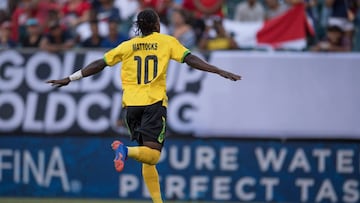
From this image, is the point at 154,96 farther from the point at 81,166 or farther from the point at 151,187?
the point at 81,166

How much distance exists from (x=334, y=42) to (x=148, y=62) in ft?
15.6

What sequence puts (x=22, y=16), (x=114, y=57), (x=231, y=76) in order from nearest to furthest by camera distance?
1. (x=231, y=76)
2. (x=114, y=57)
3. (x=22, y=16)

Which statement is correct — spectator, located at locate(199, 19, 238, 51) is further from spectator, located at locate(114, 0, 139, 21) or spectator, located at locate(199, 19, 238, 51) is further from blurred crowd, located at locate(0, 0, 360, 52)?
Answer: spectator, located at locate(114, 0, 139, 21)

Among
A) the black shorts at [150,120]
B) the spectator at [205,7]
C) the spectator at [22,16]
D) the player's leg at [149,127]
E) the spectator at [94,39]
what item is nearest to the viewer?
the player's leg at [149,127]

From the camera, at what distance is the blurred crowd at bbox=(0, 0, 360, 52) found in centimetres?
1445

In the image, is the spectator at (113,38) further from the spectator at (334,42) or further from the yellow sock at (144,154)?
the yellow sock at (144,154)

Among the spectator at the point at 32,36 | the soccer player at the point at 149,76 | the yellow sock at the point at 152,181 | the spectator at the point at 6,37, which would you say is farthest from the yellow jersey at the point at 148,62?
A: the spectator at the point at 6,37

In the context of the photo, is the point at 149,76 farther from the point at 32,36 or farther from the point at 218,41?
the point at 32,36

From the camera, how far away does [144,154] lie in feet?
32.5

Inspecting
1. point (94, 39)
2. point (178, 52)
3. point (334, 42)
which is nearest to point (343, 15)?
point (334, 42)

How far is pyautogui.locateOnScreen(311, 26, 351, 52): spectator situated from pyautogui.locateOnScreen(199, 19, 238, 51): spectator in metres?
1.19

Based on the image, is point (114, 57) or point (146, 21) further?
point (114, 57)

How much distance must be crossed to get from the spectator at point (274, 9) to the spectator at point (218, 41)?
0.96m

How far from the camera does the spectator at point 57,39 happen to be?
1405 centimetres
